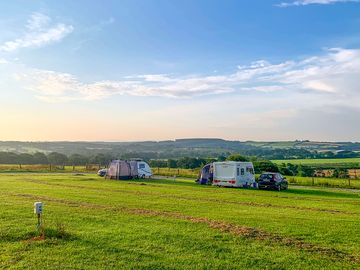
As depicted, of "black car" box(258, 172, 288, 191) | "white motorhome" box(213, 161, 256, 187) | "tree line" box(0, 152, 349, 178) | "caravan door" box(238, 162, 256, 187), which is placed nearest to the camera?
"black car" box(258, 172, 288, 191)

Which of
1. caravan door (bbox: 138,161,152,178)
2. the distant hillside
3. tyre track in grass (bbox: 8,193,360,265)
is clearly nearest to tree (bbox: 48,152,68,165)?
the distant hillside

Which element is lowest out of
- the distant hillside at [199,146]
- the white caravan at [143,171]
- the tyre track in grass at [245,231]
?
the tyre track in grass at [245,231]

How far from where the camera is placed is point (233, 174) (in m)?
33.9

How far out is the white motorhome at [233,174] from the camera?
33834 mm

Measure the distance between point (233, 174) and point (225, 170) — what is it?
36.4 inches

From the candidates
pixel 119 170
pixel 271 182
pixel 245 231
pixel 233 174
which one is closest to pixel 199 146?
pixel 119 170

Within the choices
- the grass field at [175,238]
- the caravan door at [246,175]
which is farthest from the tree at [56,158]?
the grass field at [175,238]

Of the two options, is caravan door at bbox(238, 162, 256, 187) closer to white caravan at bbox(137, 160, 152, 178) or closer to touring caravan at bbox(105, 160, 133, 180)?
touring caravan at bbox(105, 160, 133, 180)

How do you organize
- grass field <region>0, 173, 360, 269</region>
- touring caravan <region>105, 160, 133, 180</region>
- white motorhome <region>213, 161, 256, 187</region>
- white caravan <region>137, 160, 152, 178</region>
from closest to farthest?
grass field <region>0, 173, 360, 269</region>
white motorhome <region>213, 161, 256, 187</region>
touring caravan <region>105, 160, 133, 180</region>
white caravan <region>137, 160, 152, 178</region>

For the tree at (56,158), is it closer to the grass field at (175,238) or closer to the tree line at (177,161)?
the tree line at (177,161)

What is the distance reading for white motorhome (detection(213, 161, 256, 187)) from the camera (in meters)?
33.8

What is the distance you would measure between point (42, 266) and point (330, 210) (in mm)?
14764

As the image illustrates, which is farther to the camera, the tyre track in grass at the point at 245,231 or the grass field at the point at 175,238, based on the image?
the tyre track in grass at the point at 245,231

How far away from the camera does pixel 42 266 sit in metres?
9.04
